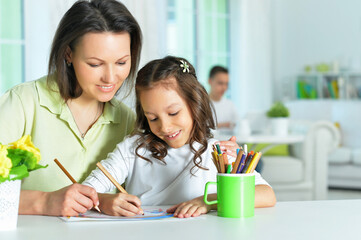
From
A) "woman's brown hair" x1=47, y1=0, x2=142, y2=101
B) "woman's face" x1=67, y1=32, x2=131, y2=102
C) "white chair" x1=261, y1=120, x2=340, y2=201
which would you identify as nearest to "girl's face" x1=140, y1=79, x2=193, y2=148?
"woman's face" x1=67, y1=32, x2=131, y2=102

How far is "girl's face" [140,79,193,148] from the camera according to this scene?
1597mm

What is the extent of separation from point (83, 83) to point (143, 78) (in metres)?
0.19

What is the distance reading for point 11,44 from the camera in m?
4.16

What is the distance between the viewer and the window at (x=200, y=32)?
6301 millimetres

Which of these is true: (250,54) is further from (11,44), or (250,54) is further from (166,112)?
(166,112)

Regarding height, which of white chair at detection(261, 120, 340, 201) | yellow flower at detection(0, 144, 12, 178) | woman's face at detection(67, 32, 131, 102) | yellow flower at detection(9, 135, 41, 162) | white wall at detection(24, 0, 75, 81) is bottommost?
white chair at detection(261, 120, 340, 201)

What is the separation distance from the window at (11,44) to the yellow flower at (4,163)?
3.17 m

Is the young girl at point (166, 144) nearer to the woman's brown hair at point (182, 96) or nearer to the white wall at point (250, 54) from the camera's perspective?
the woman's brown hair at point (182, 96)

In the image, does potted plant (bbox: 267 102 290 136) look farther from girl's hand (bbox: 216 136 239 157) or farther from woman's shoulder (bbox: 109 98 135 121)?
girl's hand (bbox: 216 136 239 157)

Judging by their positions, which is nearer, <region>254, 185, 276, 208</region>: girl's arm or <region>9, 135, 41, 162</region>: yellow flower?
<region>9, 135, 41, 162</region>: yellow flower

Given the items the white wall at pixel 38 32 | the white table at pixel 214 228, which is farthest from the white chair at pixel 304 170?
the white table at pixel 214 228

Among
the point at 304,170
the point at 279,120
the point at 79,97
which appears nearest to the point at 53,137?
the point at 79,97

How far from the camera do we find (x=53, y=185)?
174cm

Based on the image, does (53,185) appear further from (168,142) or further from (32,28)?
(32,28)
